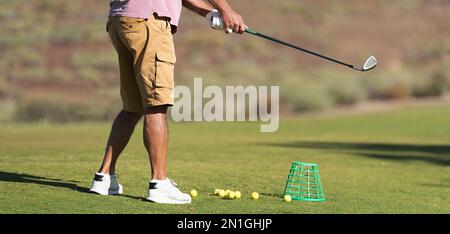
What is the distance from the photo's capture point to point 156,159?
828 centimetres

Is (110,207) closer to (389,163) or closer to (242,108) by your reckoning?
(389,163)

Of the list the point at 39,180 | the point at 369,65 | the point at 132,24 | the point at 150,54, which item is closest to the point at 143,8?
the point at 132,24

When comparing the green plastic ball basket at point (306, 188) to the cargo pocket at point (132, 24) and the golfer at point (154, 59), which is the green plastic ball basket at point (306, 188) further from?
the cargo pocket at point (132, 24)

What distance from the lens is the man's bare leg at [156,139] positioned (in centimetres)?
827

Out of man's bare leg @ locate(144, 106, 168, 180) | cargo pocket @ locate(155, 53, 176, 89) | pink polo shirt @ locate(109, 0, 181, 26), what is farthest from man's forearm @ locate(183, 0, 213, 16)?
man's bare leg @ locate(144, 106, 168, 180)

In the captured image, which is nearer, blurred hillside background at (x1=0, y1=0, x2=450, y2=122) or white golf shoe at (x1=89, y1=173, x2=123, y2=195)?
white golf shoe at (x1=89, y1=173, x2=123, y2=195)

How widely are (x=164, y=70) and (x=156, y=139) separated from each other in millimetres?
566

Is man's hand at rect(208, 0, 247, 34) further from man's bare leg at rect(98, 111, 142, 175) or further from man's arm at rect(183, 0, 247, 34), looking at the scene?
man's bare leg at rect(98, 111, 142, 175)

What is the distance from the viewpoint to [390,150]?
54.4 ft

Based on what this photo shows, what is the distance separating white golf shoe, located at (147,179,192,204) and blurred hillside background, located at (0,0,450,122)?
61.0 feet

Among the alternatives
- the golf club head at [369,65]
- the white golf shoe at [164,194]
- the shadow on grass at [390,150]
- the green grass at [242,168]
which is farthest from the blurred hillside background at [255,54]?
the white golf shoe at [164,194]

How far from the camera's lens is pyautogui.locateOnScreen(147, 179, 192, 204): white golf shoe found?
8172 mm
